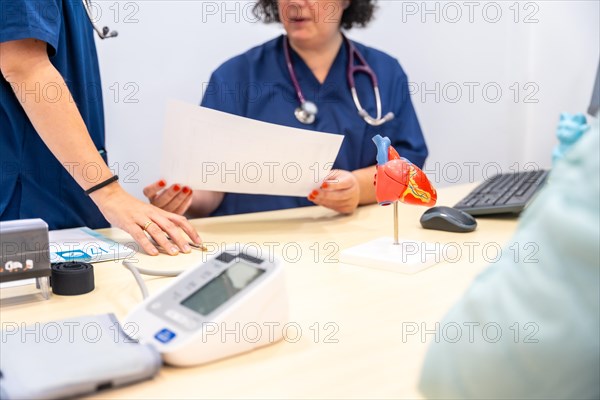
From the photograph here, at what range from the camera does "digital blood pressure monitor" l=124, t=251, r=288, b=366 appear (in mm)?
641

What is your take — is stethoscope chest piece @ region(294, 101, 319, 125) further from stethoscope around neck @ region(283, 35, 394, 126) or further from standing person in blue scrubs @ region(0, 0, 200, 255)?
standing person in blue scrubs @ region(0, 0, 200, 255)

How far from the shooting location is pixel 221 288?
2.25 ft

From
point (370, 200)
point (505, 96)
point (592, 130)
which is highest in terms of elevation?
point (592, 130)

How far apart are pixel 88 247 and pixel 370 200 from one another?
0.68 m

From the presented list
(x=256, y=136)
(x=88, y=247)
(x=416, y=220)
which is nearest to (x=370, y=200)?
(x=416, y=220)

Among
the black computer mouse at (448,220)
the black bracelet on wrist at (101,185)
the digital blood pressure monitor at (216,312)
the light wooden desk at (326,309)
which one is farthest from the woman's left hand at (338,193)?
the digital blood pressure monitor at (216,312)

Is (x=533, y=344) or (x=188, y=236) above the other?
(x=533, y=344)

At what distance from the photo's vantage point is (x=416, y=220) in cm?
132

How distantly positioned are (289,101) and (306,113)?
0.06 meters

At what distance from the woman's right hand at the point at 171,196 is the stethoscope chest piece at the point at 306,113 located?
424 mm

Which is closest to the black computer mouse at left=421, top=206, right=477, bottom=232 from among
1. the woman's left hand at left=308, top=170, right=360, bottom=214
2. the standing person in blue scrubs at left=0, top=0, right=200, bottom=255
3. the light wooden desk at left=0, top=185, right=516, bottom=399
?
the light wooden desk at left=0, top=185, right=516, bottom=399

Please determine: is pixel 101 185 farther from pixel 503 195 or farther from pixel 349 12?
pixel 349 12

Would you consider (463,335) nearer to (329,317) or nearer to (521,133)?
(329,317)

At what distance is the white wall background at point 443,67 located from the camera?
6.10ft
